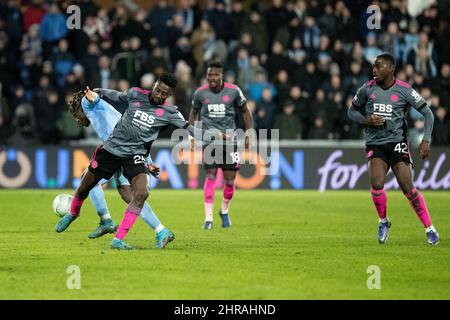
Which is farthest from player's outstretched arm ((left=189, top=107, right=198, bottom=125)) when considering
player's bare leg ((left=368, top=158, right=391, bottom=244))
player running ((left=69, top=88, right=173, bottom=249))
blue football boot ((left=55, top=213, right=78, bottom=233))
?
player's bare leg ((left=368, top=158, right=391, bottom=244))

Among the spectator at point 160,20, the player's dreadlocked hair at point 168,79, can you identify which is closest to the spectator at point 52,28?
the spectator at point 160,20

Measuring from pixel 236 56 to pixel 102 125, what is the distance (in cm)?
1167

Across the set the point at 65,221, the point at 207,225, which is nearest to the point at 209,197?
the point at 207,225

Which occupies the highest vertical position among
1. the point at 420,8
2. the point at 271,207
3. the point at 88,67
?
the point at 420,8

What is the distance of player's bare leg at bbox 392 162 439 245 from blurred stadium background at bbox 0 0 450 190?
10321mm

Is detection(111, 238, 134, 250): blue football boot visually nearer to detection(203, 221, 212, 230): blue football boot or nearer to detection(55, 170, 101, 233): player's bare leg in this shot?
detection(55, 170, 101, 233): player's bare leg

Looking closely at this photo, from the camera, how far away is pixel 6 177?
22797 millimetres

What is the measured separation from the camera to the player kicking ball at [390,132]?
41.2ft

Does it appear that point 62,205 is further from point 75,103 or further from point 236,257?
point 236,257

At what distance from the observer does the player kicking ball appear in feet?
41.2

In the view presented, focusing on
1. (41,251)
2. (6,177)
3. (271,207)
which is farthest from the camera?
(6,177)

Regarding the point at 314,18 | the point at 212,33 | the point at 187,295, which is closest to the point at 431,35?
the point at 314,18

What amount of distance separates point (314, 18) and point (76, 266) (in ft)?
52.2
